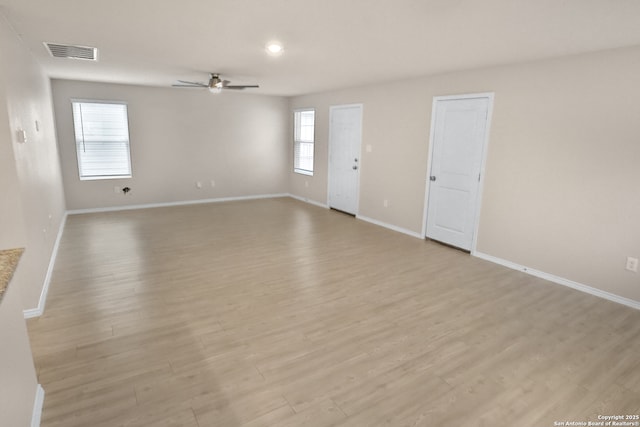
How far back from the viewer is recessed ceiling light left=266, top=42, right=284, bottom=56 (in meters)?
3.45

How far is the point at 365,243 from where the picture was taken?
5.07m

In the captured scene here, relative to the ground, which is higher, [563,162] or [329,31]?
[329,31]

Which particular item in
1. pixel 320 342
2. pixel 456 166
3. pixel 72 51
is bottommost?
pixel 320 342

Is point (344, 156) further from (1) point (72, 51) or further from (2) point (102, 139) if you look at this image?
(2) point (102, 139)

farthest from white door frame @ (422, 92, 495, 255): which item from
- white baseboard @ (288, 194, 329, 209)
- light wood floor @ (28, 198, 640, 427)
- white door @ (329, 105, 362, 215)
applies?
white baseboard @ (288, 194, 329, 209)

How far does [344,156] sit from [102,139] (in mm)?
4533

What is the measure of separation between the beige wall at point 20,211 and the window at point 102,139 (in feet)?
6.88

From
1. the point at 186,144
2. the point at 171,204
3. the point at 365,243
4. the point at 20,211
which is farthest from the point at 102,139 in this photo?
the point at 365,243

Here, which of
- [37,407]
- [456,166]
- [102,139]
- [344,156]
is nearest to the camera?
[37,407]

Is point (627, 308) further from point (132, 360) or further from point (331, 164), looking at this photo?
point (331, 164)

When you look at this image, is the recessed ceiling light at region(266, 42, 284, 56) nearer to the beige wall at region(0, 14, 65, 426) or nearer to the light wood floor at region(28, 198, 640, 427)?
the beige wall at region(0, 14, 65, 426)

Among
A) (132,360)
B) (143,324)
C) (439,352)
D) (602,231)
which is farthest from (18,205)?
(602,231)

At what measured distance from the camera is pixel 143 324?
2.81 meters

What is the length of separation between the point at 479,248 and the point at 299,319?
2800mm
